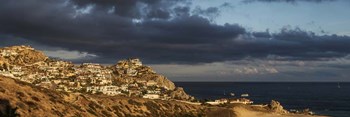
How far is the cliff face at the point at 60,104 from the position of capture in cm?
7725

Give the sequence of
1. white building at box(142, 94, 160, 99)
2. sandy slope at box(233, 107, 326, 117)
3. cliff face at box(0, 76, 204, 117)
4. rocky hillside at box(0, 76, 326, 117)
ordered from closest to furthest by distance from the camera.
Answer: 1. cliff face at box(0, 76, 204, 117)
2. rocky hillside at box(0, 76, 326, 117)
3. sandy slope at box(233, 107, 326, 117)
4. white building at box(142, 94, 160, 99)

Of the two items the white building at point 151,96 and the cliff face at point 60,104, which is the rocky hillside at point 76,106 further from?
the white building at point 151,96

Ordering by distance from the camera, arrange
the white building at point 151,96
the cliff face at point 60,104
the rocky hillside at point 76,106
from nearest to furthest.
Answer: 1. the cliff face at point 60,104
2. the rocky hillside at point 76,106
3. the white building at point 151,96

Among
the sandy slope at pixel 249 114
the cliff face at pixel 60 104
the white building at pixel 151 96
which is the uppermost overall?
the cliff face at pixel 60 104

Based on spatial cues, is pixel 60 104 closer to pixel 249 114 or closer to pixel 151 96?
pixel 249 114

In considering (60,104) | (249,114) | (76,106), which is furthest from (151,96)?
(60,104)

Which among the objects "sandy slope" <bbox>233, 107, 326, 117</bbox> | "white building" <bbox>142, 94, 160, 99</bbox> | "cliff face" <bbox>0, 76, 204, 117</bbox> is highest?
"cliff face" <bbox>0, 76, 204, 117</bbox>

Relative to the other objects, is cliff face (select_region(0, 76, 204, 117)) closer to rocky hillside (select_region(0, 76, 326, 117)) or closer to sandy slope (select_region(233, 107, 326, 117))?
rocky hillside (select_region(0, 76, 326, 117))

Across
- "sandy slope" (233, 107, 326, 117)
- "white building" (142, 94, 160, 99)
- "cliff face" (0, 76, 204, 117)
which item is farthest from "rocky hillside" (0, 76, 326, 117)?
"white building" (142, 94, 160, 99)

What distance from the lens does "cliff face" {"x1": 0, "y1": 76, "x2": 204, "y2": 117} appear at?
77.2 m

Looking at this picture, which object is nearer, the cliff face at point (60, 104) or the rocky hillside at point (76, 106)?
the cliff face at point (60, 104)

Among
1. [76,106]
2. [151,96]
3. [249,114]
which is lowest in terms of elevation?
[249,114]

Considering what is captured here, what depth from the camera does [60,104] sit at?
89438mm

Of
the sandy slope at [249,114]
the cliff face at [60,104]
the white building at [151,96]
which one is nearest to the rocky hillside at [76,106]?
the cliff face at [60,104]
